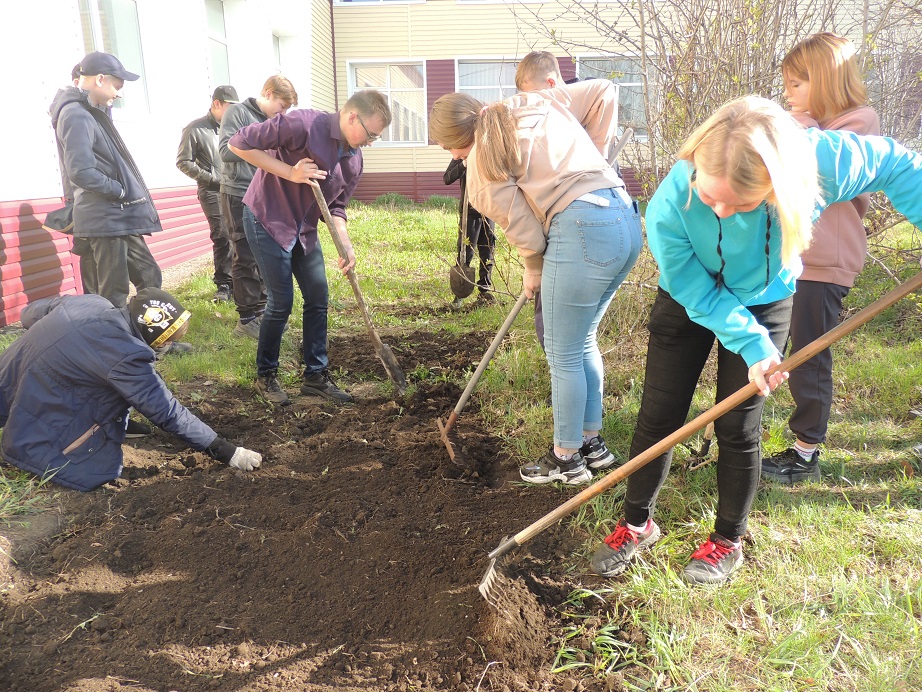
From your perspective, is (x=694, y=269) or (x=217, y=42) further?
(x=217, y=42)

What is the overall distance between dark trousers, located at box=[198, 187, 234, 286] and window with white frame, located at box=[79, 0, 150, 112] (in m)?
1.58

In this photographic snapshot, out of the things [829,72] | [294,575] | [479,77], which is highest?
→ [479,77]

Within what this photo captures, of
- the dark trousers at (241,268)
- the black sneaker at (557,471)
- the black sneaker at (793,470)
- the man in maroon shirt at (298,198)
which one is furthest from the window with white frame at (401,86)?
the black sneaker at (793,470)

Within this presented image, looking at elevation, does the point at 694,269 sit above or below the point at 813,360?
above

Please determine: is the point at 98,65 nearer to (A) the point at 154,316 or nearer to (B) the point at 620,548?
(A) the point at 154,316

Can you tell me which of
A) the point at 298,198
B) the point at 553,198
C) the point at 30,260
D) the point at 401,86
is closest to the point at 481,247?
the point at 298,198

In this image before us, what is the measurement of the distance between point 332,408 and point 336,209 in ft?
3.98

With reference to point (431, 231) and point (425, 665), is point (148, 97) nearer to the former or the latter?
point (431, 231)

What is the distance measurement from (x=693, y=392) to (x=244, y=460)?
209 centimetres

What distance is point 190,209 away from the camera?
318 inches

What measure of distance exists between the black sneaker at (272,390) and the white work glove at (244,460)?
2.71 ft

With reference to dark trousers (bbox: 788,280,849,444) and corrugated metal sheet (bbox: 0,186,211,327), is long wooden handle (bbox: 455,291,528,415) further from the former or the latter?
corrugated metal sheet (bbox: 0,186,211,327)

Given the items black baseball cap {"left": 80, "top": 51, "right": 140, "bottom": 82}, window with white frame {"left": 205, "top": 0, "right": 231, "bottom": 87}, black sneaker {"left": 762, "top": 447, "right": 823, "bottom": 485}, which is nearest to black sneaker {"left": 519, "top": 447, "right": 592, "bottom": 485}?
black sneaker {"left": 762, "top": 447, "right": 823, "bottom": 485}

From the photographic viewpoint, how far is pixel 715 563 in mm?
2303
